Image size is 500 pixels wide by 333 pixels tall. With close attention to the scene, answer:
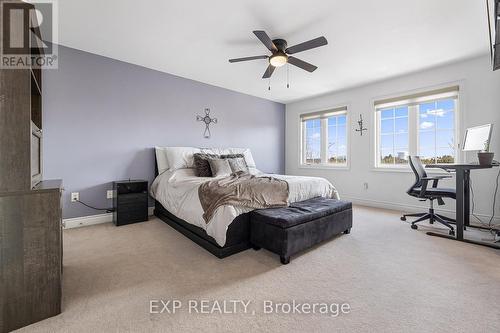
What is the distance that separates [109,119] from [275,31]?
268 centimetres

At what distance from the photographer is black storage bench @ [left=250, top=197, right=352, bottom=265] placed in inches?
79.5

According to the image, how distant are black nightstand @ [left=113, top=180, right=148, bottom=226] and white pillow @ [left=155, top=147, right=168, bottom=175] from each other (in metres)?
0.36

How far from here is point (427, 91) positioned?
12.3 ft

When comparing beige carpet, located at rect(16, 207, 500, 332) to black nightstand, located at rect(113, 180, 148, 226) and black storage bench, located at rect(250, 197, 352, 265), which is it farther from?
black nightstand, located at rect(113, 180, 148, 226)

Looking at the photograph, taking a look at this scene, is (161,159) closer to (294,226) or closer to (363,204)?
(294,226)

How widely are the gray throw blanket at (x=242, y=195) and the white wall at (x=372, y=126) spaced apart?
271 centimetres

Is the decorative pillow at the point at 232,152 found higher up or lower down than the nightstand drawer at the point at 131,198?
higher up

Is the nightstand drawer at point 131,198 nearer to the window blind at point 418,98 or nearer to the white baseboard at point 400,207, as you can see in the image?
the white baseboard at point 400,207

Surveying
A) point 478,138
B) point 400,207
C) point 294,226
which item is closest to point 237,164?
point 294,226

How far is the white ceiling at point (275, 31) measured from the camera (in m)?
2.18

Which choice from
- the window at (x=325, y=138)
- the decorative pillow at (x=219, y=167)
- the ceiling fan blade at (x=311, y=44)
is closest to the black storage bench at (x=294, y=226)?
the decorative pillow at (x=219, y=167)

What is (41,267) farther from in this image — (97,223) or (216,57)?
(216,57)

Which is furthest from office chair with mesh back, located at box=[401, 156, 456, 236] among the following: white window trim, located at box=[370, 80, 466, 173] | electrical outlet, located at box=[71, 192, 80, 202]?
electrical outlet, located at box=[71, 192, 80, 202]

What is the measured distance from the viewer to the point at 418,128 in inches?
155
